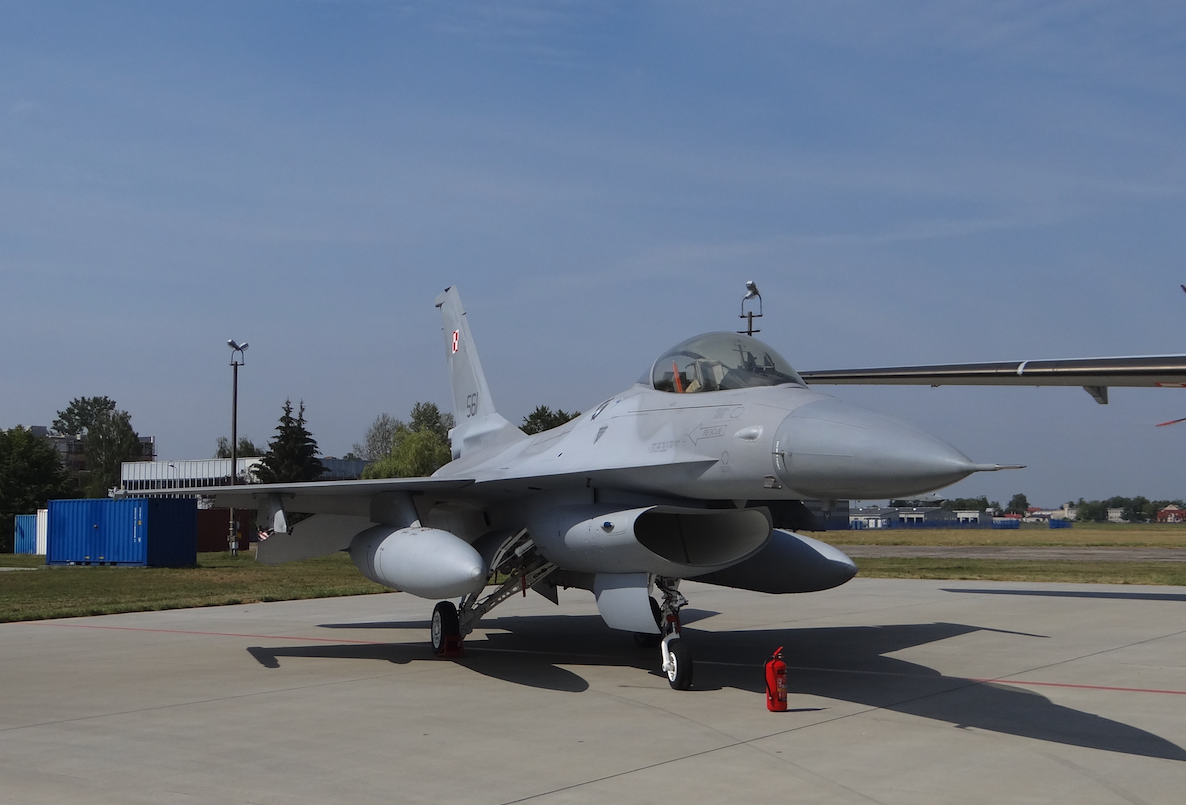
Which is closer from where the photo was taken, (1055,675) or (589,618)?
(1055,675)

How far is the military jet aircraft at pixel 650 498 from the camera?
6.91 m

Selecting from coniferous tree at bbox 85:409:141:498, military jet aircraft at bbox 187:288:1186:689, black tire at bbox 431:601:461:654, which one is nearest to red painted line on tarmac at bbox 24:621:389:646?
military jet aircraft at bbox 187:288:1186:689

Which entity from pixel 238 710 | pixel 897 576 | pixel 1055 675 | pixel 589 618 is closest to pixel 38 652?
pixel 238 710

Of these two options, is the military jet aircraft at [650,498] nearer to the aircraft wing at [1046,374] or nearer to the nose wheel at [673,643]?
the nose wheel at [673,643]

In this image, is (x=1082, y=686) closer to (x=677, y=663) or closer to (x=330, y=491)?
(x=677, y=663)

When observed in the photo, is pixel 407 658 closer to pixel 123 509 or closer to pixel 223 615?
pixel 223 615

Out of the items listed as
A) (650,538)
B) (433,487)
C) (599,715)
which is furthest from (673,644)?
(433,487)

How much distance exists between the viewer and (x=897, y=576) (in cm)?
2342

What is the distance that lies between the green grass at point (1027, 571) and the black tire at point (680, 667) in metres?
14.9

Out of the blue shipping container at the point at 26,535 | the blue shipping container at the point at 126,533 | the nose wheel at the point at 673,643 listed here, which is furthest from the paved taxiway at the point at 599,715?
the blue shipping container at the point at 26,535

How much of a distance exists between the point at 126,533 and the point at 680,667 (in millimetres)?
27742

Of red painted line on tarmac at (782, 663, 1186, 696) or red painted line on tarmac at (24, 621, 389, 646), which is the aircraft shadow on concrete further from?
red painted line on tarmac at (24, 621, 389, 646)

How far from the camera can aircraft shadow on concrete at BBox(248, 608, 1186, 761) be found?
23.3 feet

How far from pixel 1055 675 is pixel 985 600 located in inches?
315
